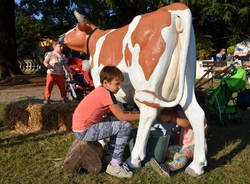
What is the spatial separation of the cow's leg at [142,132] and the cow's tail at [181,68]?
11 centimetres

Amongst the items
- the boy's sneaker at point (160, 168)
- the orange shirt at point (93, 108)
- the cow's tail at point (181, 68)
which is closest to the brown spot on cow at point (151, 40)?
the cow's tail at point (181, 68)

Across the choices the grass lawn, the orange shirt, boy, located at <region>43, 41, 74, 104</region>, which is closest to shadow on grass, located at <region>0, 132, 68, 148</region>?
the grass lawn

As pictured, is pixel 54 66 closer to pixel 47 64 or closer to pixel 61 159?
pixel 47 64

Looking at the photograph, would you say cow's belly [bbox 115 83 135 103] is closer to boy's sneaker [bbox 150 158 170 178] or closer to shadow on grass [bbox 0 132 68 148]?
boy's sneaker [bbox 150 158 170 178]

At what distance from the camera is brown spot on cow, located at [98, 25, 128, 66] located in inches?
109

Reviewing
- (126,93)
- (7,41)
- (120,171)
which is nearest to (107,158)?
(120,171)

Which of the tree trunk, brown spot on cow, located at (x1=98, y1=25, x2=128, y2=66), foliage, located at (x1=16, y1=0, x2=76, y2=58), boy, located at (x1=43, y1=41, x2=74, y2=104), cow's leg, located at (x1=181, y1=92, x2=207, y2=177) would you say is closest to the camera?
cow's leg, located at (x1=181, y1=92, x2=207, y2=177)

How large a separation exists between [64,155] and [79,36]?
181 centimetres

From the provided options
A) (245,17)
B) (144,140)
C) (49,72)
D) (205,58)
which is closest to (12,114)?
(49,72)

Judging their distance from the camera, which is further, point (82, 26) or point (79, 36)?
point (79, 36)

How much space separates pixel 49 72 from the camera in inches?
178

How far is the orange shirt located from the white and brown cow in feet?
1.06

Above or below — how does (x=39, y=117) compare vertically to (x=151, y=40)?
below

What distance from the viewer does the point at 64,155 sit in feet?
10.5
